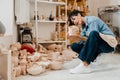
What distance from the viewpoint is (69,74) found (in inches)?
94.3

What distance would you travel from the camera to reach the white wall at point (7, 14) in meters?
2.89

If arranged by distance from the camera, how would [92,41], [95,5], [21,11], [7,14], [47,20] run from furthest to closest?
[95,5]
[47,20]
[21,11]
[7,14]
[92,41]

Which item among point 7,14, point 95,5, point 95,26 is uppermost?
point 95,5

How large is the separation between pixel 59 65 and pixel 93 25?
2.16ft

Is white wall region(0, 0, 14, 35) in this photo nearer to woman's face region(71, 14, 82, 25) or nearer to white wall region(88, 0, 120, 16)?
woman's face region(71, 14, 82, 25)

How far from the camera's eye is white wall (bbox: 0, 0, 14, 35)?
114 inches

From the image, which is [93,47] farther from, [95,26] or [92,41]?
[95,26]

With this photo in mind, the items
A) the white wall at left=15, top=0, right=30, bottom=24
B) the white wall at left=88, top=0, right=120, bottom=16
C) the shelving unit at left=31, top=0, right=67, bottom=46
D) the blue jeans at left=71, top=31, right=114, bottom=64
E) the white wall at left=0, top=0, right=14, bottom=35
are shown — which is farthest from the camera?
the white wall at left=88, top=0, right=120, bottom=16

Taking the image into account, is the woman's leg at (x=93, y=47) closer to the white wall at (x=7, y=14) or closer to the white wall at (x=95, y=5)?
the white wall at (x=7, y=14)

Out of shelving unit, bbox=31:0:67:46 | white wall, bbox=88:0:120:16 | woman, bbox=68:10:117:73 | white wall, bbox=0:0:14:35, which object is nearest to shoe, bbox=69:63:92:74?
woman, bbox=68:10:117:73

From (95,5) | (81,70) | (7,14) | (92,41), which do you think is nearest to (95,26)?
(92,41)

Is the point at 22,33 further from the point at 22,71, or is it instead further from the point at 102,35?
the point at 102,35

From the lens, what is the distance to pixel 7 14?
116 inches

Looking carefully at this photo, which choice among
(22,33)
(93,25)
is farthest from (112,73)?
(22,33)
